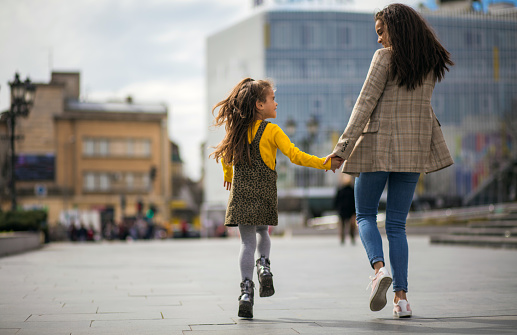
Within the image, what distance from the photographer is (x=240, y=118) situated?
566cm

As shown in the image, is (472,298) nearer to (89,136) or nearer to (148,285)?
(148,285)

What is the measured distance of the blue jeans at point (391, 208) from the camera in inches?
215

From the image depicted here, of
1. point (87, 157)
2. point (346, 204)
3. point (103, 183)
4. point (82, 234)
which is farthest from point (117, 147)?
point (346, 204)

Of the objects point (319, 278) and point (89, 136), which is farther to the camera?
point (89, 136)

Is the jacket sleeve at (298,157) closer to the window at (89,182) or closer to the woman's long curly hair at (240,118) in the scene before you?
the woman's long curly hair at (240,118)

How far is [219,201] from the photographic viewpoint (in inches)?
3898

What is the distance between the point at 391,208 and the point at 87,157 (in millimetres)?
67768

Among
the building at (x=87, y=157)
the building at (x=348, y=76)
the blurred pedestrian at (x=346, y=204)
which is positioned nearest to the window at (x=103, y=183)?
the building at (x=87, y=157)

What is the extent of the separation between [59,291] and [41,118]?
65549 millimetres

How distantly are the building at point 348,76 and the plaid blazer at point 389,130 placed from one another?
81328 mm

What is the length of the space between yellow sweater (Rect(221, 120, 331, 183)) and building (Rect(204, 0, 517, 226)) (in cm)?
8131

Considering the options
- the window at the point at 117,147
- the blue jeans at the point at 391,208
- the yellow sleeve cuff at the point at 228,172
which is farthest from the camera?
the window at the point at 117,147

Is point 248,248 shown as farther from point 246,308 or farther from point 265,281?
point 246,308

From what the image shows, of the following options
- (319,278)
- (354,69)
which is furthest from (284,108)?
(319,278)
